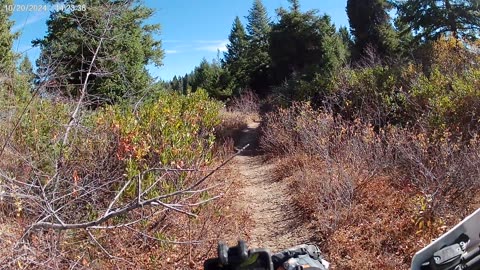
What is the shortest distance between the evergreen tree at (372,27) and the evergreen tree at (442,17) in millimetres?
→ 2229

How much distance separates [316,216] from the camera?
17.4ft

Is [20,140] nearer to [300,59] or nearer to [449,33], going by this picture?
[449,33]

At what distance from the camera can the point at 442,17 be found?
12867mm

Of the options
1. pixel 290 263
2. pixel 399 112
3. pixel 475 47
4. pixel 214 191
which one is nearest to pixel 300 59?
pixel 475 47

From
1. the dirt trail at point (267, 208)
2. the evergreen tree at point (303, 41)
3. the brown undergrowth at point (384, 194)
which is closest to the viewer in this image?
the brown undergrowth at point (384, 194)

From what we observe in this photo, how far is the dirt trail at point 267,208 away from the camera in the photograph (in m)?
5.11

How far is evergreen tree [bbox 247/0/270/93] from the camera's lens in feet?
80.7

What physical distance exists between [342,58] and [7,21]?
12.1 metres

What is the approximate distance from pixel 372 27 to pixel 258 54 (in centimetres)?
1079

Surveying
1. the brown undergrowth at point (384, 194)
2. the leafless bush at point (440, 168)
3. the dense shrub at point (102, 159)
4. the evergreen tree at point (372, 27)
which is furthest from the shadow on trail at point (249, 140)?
the leafless bush at point (440, 168)

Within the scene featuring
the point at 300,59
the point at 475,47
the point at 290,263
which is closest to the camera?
the point at 290,263

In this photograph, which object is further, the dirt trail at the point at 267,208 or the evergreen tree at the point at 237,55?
the evergreen tree at the point at 237,55

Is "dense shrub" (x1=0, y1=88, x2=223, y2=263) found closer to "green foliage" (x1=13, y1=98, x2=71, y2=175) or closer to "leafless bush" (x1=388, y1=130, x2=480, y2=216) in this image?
"green foliage" (x1=13, y1=98, x2=71, y2=175)

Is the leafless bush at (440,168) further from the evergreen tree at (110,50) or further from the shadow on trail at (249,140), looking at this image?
the shadow on trail at (249,140)
